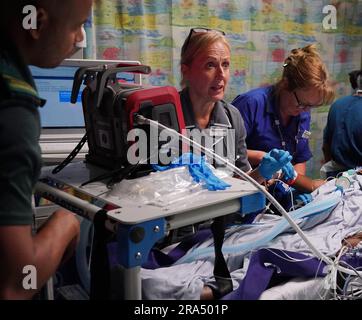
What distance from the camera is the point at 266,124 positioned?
6.81 feet

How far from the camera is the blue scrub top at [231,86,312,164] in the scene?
2.07m

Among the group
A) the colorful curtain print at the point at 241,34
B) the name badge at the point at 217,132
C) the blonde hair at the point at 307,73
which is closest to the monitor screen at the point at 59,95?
the colorful curtain print at the point at 241,34

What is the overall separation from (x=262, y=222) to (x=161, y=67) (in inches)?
47.6

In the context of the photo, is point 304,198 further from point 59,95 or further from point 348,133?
point 59,95

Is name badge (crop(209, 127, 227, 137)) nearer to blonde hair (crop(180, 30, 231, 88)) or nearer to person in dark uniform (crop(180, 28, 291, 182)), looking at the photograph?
person in dark uniform (crop(180, 28, 291, 182))

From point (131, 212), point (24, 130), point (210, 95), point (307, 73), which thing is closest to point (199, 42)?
point (210, 95)

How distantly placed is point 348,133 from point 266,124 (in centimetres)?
52

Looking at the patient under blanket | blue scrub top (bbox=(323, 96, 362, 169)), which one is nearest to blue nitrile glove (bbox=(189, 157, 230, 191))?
the patient under blanket

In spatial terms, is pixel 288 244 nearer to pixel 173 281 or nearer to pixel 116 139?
pixel 173 281

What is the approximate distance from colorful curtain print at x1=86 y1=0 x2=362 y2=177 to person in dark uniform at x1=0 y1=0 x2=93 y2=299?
4.53 ft

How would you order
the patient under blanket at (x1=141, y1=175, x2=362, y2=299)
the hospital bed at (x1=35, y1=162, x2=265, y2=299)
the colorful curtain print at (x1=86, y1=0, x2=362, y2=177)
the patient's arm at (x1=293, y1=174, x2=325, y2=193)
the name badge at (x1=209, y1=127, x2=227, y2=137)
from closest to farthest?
the hospital bed at (x1=35, y1=162, x2=265, y2=299) < the patient under blanket at (x1=141, y1=175, x2=362, y2=299) < the name badge at (x1=209, y1=127, x2=227, y2=137) < the patient's arm at (x1=293, y1=174, x2=325, y2=193) < the colorful curtain print at (x1=86, y1=0, x2=362, y2=177)

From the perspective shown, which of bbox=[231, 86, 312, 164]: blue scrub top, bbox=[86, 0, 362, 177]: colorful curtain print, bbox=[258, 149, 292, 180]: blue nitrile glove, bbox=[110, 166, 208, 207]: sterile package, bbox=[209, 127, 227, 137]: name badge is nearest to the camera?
bbox=[110, 166, 208, 207]: sterile package

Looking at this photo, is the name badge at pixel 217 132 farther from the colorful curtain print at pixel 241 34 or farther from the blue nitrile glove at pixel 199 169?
the colorful curtain print at pixel 241 34
